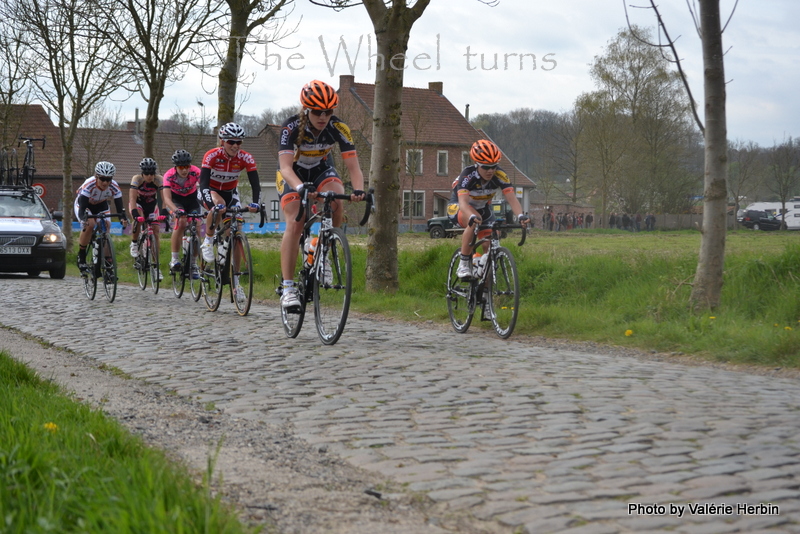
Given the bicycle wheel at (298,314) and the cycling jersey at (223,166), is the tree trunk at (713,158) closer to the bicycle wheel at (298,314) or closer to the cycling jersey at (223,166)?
the bicycle wheel at (298,314)

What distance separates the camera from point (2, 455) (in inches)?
129

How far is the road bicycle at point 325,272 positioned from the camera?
7941 millimetres

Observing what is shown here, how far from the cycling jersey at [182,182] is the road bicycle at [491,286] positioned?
4.91 metres

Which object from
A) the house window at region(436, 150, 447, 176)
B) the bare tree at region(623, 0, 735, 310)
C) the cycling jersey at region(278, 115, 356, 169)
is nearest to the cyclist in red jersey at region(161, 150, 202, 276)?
the cycling jersey at region(278, 115, 356, 169)

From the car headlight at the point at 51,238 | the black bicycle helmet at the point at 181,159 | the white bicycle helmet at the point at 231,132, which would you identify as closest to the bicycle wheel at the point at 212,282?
the white bicycle helmet at the point at 231,132

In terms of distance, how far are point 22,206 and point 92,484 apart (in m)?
19.2

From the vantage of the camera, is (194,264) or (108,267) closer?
(194,264)

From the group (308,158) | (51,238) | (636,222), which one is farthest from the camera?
(636,222)

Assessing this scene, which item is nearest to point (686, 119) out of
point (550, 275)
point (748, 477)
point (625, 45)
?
point (625, 45)

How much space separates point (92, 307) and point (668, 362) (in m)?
8.02

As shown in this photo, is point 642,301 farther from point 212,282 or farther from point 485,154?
point 212,282

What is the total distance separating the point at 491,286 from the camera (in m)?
9.52

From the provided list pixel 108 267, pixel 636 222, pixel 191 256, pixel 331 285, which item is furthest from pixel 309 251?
pixel 636 222

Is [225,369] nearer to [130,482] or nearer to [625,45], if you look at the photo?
[130,482]
